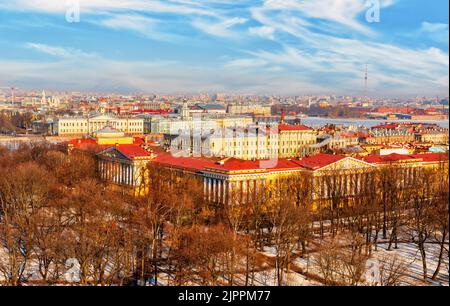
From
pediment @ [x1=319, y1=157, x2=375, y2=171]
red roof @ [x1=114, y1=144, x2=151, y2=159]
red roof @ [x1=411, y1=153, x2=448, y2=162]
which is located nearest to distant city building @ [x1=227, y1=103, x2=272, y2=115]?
red roof @ [x1=411, y1=153, x2=448, y2=162]

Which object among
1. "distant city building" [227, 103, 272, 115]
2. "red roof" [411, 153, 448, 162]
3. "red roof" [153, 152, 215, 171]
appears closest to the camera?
"red roof" [153, 152, 215, 171]

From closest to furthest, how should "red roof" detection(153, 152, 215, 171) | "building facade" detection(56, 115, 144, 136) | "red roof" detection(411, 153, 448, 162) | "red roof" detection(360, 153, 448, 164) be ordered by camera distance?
"red roof" detection(153, 152, 215, 171) < "red roof" detection(360, 153, 448, 164) < "red roof" detection(411, 153, 448, 162) < "building facade" detection(56, 115, 144, 136)

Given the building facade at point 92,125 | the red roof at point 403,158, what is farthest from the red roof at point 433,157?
the building facade at point 92,125

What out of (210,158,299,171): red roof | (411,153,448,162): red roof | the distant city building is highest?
the distant city building

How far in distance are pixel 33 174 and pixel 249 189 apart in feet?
23.6

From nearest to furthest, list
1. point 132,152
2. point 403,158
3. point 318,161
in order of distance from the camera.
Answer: point 318,161 < point 403,158 < point 132,152

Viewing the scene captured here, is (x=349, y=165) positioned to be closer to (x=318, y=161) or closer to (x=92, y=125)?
(x=318, y=161)

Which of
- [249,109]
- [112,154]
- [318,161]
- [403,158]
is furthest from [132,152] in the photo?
[249,109]

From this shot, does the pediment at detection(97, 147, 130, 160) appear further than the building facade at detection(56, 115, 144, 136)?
No

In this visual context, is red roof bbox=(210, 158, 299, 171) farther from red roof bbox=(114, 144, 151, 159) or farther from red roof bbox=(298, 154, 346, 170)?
red roof bbox=(114, 144, 151, 159)

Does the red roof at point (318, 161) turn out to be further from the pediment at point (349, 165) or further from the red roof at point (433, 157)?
the red roof at point (433, 157)
